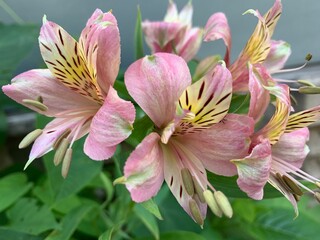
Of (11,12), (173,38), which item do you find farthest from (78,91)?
(11,12)

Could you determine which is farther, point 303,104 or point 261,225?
point 303,104

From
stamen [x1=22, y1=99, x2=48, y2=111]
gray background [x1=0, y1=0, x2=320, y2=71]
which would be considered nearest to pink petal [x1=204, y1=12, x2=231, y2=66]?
stamen [x1=22, y1=99, x2=48, y2=111]

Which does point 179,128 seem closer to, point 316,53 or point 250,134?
point 250,134

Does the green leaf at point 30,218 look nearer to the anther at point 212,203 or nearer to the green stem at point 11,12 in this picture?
the anther at point 212,203

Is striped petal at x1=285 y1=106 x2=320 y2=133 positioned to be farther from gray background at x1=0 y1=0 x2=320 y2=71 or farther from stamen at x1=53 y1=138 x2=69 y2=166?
gray background at x1=0 y1=0 x2=320 y2=71

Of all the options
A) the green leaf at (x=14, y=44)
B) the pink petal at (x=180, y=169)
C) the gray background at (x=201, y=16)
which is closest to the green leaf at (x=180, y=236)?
the pink petal at (x=180, y=169)

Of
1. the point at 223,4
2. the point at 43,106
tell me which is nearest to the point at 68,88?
the point at 43,106
